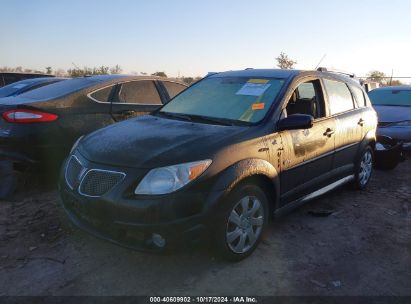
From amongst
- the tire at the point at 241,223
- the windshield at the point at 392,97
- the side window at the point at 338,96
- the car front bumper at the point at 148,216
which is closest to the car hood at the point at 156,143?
the car front bumper at the point at 148,216

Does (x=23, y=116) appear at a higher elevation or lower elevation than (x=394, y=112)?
higher

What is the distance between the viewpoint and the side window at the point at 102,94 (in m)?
5.26

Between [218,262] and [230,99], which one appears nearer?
[218,262]

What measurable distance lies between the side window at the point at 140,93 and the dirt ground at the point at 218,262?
1885 mm

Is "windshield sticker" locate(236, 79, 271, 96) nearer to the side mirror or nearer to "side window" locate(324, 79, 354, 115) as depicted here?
the side mirror

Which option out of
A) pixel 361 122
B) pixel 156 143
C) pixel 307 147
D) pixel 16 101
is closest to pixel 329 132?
pixel 307 147

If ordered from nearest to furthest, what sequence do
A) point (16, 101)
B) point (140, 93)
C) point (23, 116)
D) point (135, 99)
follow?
point (23, 116), point (16, 101), point (135, 99), point (140, 93)

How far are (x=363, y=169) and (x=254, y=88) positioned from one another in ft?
7.90

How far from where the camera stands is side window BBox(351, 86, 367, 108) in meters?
5.35

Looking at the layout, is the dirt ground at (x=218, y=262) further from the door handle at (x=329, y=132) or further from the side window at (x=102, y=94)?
the side window at (x=102, y=94)

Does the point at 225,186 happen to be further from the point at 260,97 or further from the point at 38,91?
the point at 38,91

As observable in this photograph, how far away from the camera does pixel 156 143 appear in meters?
3.27

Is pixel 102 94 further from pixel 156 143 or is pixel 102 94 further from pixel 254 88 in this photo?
pixel 156 143

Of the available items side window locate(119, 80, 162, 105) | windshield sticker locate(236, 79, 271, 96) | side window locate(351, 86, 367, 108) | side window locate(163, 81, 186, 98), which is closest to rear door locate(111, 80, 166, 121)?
side window locate(119, 80, 162, 105)
